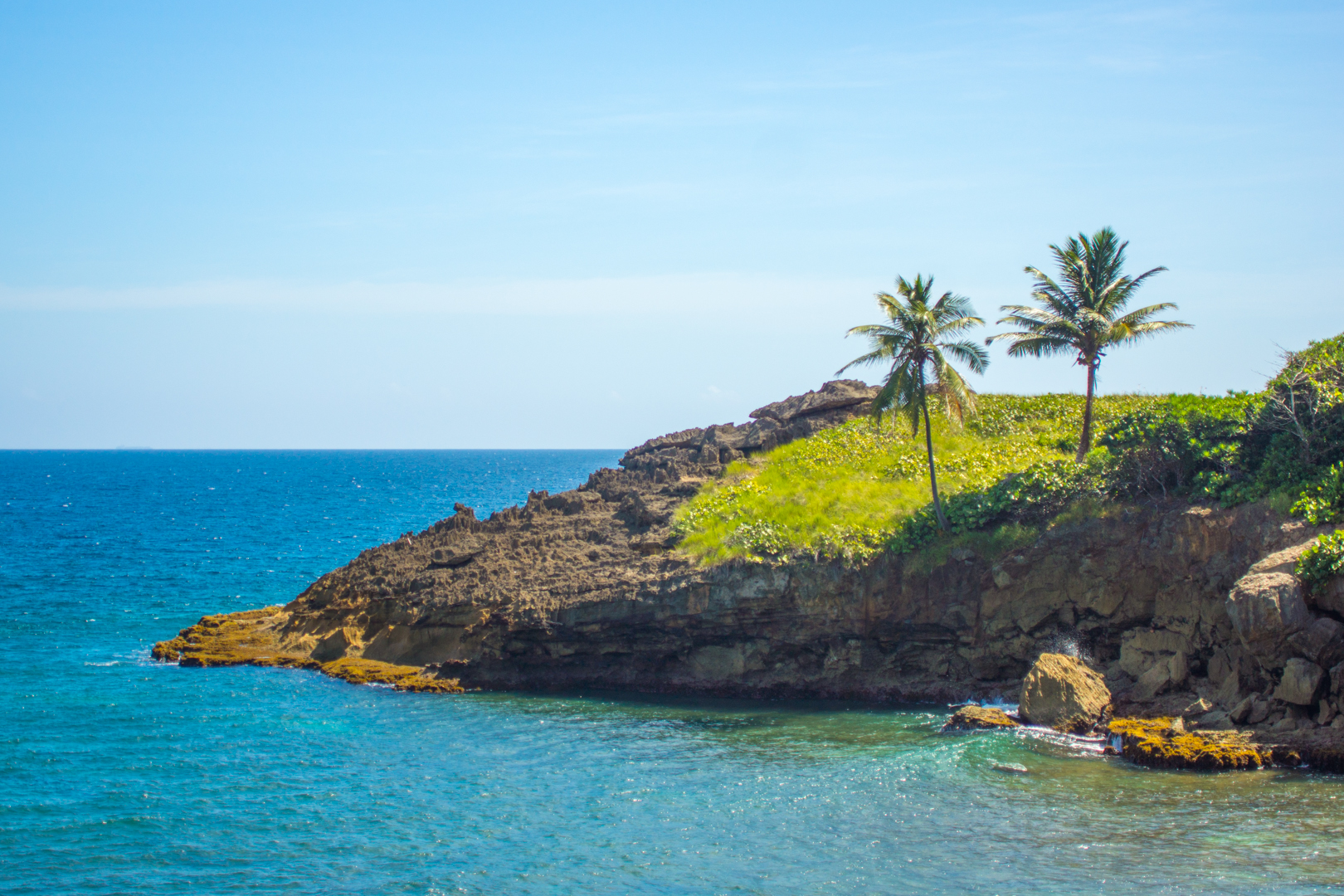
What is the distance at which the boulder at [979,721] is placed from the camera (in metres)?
33.6

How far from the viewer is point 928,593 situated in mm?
39312

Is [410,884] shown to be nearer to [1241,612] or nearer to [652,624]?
[652,624]

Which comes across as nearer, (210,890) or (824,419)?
(210,890)

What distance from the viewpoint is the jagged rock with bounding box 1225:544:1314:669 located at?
97.2 feet

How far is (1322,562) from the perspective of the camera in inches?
1161

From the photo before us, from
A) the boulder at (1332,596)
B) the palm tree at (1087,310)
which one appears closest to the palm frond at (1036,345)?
the palm tree at (1087,310)

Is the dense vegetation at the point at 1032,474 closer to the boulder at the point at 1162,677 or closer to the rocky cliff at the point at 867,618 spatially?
the rocky cliff at the point at 867,618

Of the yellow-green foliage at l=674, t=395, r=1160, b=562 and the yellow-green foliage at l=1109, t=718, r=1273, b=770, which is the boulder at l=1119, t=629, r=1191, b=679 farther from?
the yellow-green foliage at l=674, t=395, r=1160, b=562

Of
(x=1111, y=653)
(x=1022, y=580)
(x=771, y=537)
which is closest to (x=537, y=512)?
(x=771, y=537)

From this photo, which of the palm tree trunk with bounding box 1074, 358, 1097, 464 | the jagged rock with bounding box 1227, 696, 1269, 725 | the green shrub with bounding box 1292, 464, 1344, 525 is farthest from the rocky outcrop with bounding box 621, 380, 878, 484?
the jagged rock with bounding box 1227, 696, 1269, 725

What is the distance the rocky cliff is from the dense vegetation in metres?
1.13

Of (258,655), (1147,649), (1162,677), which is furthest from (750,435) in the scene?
(258,655)

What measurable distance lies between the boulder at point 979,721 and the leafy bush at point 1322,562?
33.6 ft

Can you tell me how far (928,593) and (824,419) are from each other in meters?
19.1
